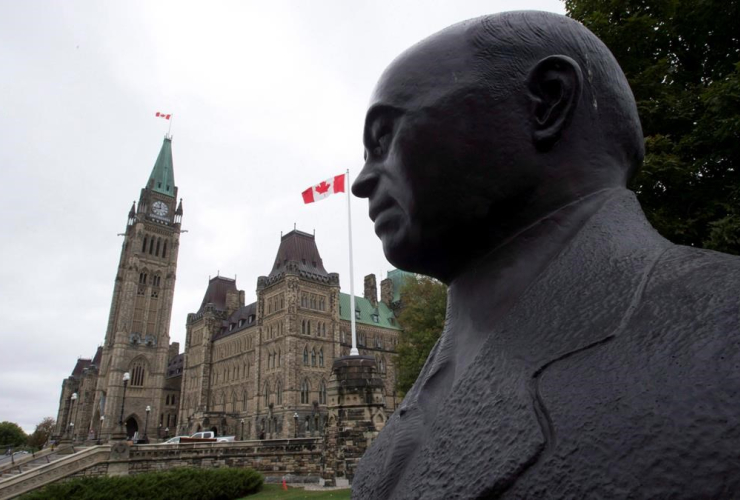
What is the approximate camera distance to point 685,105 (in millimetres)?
7340

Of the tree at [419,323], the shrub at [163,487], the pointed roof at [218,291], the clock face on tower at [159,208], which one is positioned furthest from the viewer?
the clock face on tower at [159,208]

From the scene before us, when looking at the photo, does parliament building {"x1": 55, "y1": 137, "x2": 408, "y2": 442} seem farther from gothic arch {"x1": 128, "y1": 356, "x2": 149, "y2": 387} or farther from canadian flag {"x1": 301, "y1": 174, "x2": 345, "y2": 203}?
canadian flag {"x1": 301, "y1": 174, "x2": 345, "y2": 203}

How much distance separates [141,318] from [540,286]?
63.6 meters

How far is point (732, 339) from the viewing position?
805 mm

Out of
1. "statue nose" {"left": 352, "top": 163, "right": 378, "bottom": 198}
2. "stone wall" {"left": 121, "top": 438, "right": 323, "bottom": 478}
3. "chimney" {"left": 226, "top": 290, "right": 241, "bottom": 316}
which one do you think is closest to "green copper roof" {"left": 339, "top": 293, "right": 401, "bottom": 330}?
"chimney" {"left": 226, "top": 290, "right": 241, "bottom": 316}

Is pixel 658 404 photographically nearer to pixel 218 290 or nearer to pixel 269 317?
pixel 269 317

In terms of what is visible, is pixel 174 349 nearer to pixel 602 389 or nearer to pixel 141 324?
pixel 141 324

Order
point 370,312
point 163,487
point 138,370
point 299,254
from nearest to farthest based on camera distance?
point 163,487, point 299,254, point 138,370, point 370,312

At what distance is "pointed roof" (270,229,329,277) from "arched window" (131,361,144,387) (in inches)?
888

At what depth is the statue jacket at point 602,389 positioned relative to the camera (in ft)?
2.57

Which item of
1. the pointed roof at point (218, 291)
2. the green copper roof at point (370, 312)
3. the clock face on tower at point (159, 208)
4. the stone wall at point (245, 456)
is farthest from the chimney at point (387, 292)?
the stone wall at point (245, 456)

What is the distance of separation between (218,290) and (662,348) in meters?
66.2

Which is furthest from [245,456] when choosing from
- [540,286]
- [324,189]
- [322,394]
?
[540,286]

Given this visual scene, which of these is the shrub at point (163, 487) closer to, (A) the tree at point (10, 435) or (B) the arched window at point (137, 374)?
(B) the arched window at point (137, 374)
